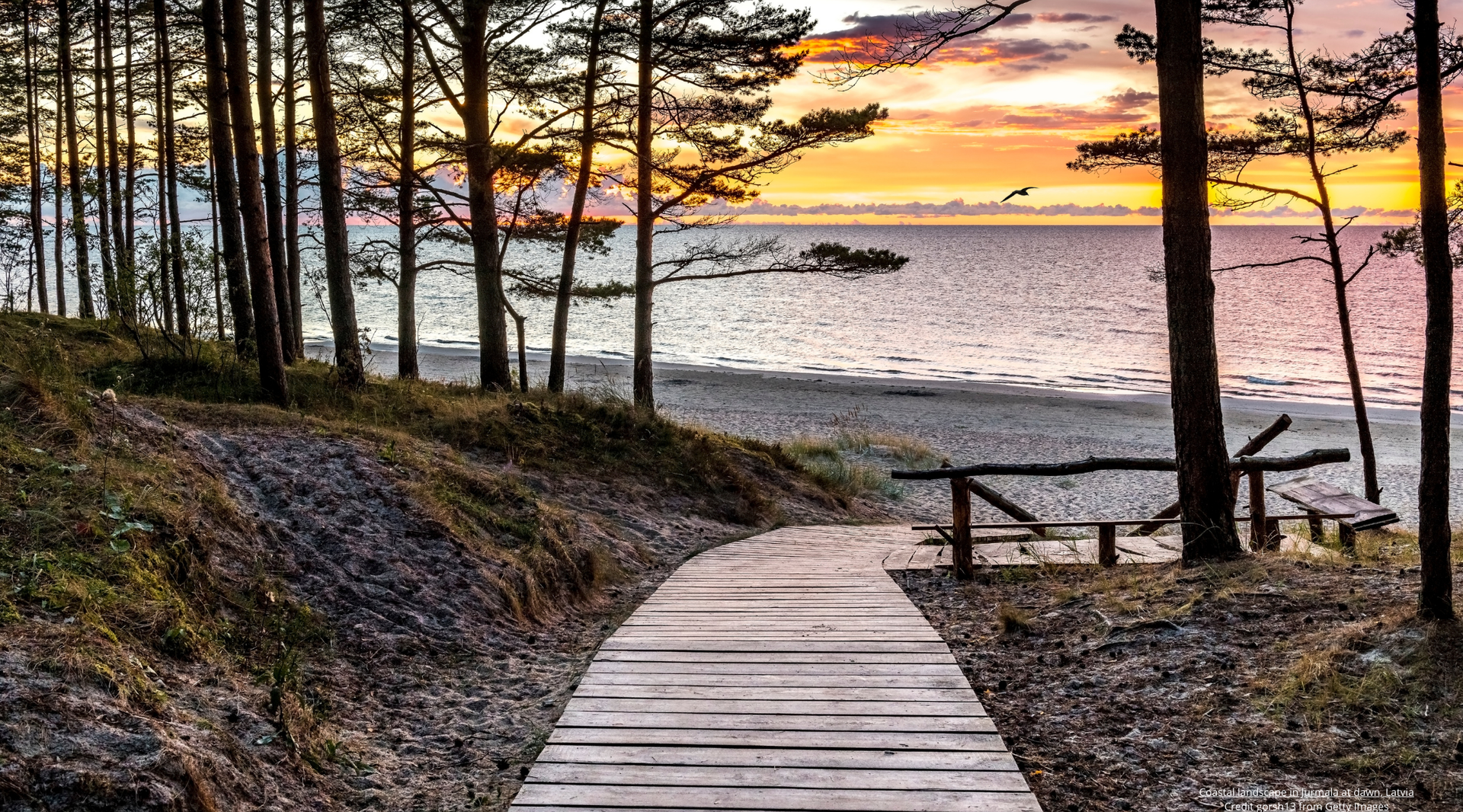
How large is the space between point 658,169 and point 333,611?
12269 mm

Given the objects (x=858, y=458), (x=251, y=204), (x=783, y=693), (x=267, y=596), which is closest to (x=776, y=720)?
(x=783, y=693)

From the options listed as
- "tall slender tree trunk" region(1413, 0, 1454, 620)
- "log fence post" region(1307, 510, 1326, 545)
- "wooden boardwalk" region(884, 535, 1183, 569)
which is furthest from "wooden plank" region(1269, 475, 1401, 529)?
"tall slender tree trunk" region(1413, 0, 1454, 620)

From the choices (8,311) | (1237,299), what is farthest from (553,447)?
(1237,299)

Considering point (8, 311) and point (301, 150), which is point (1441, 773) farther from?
point (301, 150)

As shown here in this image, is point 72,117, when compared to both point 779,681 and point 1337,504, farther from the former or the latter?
point 1337,504

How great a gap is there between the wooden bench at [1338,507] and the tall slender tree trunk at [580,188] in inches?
454

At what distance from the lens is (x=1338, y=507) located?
945 centimetres

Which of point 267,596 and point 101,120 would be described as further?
point 101,120

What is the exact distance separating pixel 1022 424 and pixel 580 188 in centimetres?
1642

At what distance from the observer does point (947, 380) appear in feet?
130

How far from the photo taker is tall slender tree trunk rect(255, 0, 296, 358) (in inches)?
553

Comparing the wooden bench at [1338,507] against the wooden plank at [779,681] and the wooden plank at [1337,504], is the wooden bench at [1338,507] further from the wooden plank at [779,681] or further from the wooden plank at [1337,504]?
the wooden plank at [779,681]

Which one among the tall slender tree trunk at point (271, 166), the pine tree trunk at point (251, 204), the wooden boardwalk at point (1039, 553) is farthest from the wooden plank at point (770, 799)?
the tall slender tree trunk at point (271, 166)

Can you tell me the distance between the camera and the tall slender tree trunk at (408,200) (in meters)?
17.4
